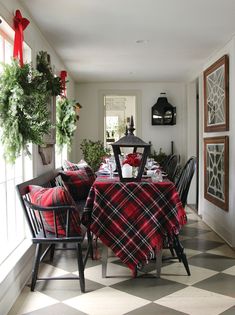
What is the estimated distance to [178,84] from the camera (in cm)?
830

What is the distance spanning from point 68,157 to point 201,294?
14.5ft

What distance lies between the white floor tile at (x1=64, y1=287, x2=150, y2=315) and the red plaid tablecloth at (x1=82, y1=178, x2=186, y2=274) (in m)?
0.38

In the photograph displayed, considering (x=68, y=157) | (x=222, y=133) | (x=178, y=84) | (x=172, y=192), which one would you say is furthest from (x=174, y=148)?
(x=172, y=192)

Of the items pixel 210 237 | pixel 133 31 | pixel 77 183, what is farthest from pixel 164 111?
pixel 133 31

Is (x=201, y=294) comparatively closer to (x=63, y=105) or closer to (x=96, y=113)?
(x=63, y=105)

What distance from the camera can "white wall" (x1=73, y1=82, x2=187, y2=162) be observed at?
827 centimetres

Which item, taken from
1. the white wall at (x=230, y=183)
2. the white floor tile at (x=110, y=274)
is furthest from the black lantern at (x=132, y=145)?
the white wall at (x=230, y=183)

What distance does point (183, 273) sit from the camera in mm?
3709

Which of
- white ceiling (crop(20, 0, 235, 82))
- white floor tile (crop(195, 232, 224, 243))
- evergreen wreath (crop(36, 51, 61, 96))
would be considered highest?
white ceiling (crop(20, 0, 235, 82))

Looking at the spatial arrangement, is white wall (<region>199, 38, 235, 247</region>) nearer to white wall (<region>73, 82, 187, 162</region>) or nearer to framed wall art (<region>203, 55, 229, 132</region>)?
framed wall art (<region>203, 55, 229, 132</region>)

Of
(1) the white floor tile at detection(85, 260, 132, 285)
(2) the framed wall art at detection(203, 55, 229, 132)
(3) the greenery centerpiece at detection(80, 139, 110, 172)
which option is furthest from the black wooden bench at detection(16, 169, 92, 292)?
(3) the greenery centerpiece at detection(80, 139, 110, 172)

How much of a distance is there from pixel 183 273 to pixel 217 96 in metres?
2.58

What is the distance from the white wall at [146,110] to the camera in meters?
8.27

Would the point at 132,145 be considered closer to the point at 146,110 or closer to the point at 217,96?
the point at 217,96
